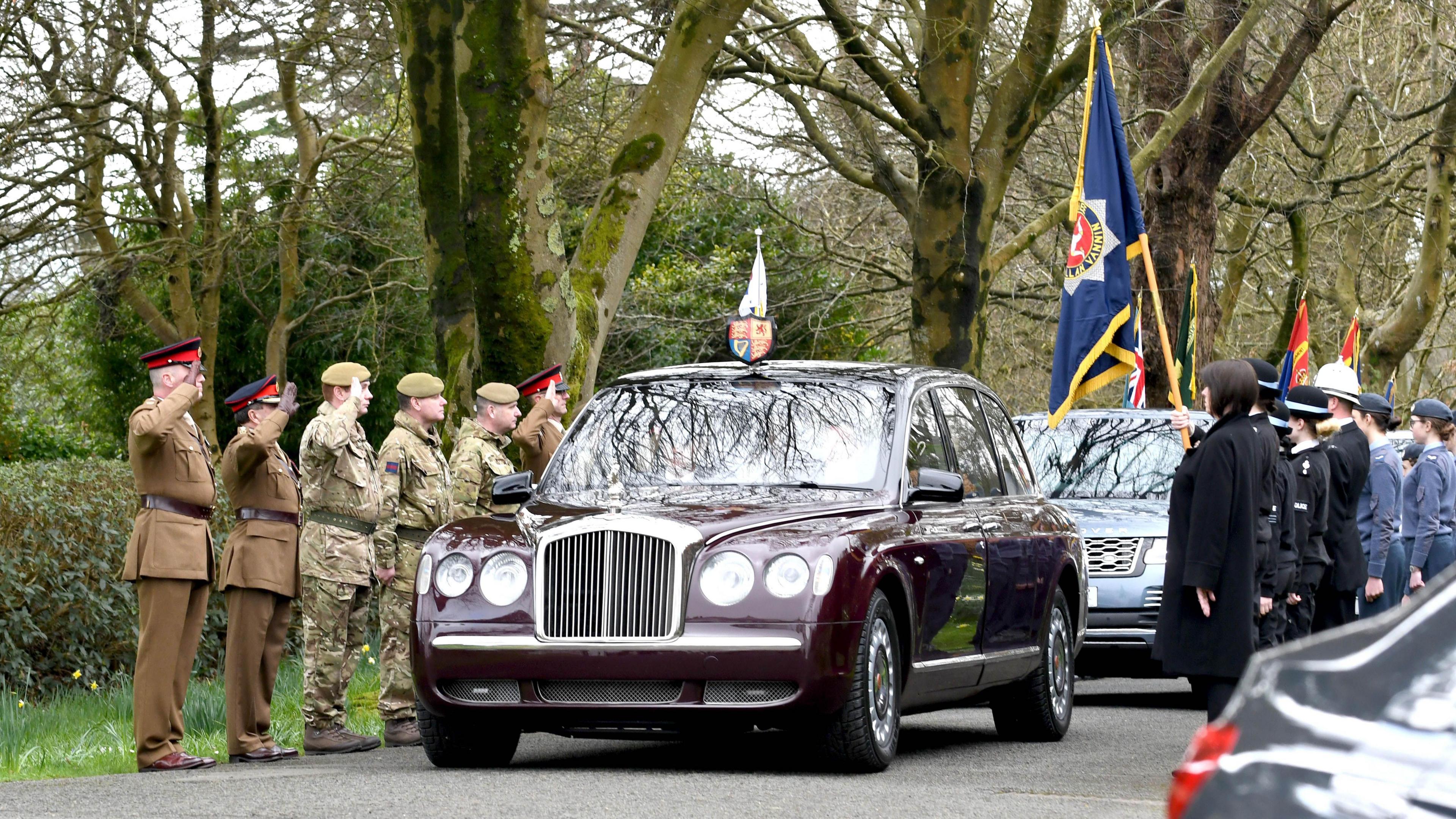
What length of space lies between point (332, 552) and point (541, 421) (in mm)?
2076

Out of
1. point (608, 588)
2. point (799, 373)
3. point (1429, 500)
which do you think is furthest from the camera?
point (1429, 500)

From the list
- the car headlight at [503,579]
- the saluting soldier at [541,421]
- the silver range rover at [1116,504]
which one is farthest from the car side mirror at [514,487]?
the silver range rover at [1116,504]

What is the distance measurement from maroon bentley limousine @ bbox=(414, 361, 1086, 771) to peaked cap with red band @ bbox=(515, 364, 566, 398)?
1901 mm

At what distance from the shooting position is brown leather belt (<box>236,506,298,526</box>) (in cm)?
984

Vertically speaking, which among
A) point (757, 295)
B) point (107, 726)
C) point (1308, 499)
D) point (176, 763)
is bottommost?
point (107, 726)

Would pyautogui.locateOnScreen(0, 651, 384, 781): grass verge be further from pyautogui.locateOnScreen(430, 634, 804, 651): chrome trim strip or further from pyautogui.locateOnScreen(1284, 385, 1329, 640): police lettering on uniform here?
pyautogui.locateOnScreen(1284, 385, 1329, 640): police lettering on uniform

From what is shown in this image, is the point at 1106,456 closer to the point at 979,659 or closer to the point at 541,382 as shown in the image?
the point at 541,382

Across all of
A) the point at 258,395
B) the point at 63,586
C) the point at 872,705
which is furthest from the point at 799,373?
the point at 63,586

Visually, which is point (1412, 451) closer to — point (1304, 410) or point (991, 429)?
point (1304, 410)

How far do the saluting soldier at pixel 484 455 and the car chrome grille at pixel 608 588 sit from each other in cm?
317

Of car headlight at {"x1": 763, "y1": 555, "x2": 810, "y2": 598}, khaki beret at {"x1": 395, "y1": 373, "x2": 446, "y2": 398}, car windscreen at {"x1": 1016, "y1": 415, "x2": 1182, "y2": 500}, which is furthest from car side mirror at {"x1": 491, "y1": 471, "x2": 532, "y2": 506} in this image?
car windscreen at {"x1": 1016, "y1": 415, "x2": 1182, "y2": 500}

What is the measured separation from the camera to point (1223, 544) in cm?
794

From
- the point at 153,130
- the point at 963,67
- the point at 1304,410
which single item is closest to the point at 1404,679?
the point at 1304,410

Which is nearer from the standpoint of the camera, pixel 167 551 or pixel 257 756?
pixel 167 551
